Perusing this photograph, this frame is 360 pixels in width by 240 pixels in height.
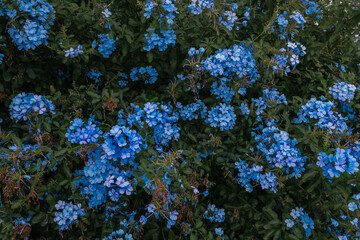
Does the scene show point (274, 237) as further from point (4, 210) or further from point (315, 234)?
point (4, 210)

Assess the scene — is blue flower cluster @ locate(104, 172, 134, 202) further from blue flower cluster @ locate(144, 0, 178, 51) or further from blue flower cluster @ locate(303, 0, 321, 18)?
blue flower cluster @ locate(303, 0, 321, 18)

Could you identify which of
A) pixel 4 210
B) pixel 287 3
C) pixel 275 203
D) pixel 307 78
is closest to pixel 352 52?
pixel 307 78

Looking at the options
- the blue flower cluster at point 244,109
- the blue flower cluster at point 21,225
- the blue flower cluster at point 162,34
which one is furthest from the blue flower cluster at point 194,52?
the blue flower cluster at point 21,225

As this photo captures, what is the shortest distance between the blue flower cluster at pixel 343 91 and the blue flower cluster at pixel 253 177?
3.60 feet

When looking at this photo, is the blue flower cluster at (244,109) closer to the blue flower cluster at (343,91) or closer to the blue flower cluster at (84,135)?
the blue flower cluster at (343,91)

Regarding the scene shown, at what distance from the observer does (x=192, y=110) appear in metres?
2.51

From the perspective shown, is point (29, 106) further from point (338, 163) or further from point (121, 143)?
point (338, 163)

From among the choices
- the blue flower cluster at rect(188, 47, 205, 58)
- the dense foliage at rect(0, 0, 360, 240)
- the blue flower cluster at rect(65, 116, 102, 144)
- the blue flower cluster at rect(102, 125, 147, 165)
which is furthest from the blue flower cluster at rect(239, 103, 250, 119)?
the blue flower cluster at rect(65, 116, 102, 144)

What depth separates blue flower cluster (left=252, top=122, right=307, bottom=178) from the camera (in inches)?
81.0

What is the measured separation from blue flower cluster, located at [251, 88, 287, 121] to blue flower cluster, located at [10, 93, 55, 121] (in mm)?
1603

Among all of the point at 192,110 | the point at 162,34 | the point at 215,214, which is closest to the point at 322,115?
the point at 192,110

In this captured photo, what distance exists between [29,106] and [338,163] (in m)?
2.12

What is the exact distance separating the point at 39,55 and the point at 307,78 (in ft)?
8.40

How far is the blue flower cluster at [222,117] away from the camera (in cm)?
242
